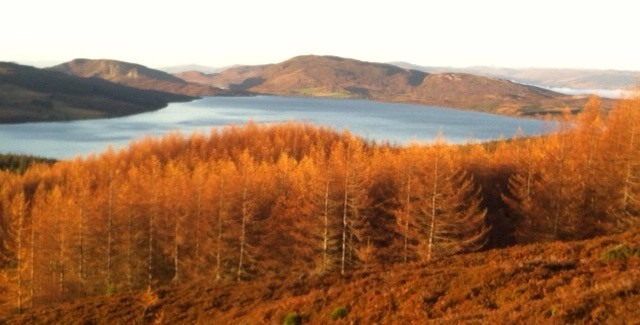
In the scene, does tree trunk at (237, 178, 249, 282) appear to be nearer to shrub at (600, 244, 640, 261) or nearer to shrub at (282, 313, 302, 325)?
shrub at (282, 313, 302, 325)

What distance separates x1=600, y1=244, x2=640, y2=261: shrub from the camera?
50.3ft

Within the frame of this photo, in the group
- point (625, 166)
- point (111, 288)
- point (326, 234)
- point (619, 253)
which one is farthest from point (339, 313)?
point (625, 166)

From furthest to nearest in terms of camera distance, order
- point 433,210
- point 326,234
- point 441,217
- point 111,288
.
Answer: point 111,288, point 326,234, point 441,217, point 433,210

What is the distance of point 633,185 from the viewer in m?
34.2

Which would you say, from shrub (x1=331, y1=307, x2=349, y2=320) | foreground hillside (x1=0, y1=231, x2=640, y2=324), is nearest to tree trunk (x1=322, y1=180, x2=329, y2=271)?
foreground hillside (x1=0, y1=231, x2=640, y2=324)

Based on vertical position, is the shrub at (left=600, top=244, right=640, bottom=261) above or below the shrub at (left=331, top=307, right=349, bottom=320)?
above

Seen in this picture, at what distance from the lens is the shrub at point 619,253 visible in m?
15.3

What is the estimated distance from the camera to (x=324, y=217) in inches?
1391

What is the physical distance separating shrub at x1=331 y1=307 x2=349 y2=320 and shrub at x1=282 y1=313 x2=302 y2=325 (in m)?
1.11

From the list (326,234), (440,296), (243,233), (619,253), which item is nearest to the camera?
(440,296)

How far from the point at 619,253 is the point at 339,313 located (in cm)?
Result: 830

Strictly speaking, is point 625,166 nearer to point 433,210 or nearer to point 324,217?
point 433,210

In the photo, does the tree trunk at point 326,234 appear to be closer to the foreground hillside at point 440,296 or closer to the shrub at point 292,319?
the foreground hillside at point 440,296

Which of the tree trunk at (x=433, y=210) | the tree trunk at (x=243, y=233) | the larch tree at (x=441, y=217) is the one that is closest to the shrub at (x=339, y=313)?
the larch tree at (x=441, y=217)
